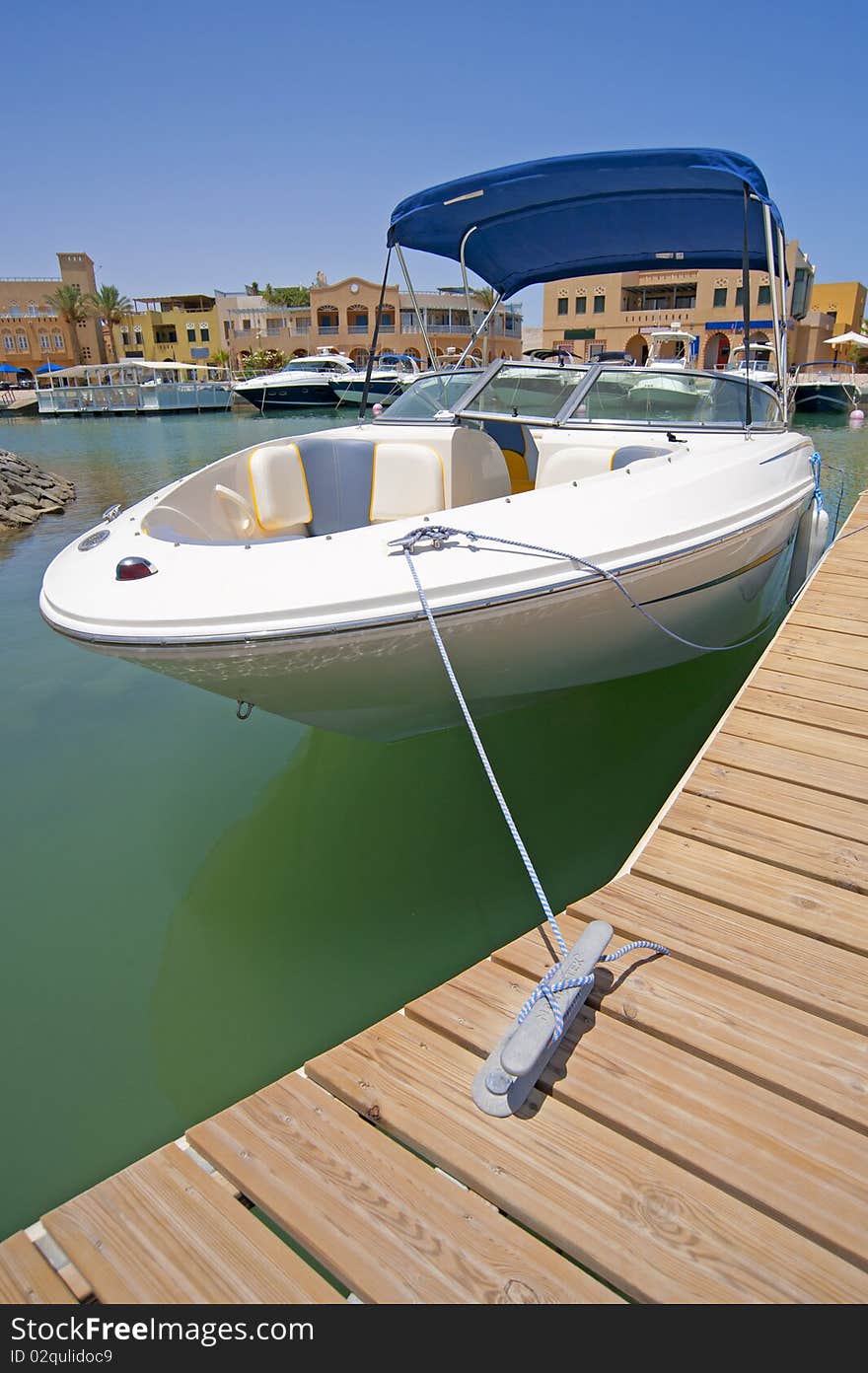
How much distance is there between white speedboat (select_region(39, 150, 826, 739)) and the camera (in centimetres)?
262

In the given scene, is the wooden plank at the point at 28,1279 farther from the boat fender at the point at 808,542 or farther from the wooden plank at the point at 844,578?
the boat fender at the point at 808,542

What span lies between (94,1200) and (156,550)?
2114mm

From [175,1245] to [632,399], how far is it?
14.1 ft

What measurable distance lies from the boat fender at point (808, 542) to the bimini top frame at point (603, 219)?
1.00m

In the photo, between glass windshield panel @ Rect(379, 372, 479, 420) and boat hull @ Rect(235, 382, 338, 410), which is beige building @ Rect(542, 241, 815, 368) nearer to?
boat hull @ Rect(235, 382, 338, 410)

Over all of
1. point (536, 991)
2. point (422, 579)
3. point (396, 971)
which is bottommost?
point (396, 971)

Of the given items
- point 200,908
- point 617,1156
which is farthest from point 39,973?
point 617,1156

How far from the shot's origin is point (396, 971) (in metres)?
2.67

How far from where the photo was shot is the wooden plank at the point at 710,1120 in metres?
1.41

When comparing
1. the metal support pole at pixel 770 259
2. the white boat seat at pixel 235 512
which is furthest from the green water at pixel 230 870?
the metal support pole at pixel 770 259

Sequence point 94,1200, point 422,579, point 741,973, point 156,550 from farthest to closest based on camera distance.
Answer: point 156,550, point 422,579, point 741,973, point 94,1200

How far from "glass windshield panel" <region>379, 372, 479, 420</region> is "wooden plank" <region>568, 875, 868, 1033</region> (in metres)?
3.32

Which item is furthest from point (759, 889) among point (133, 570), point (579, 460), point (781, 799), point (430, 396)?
point (430, 396)
